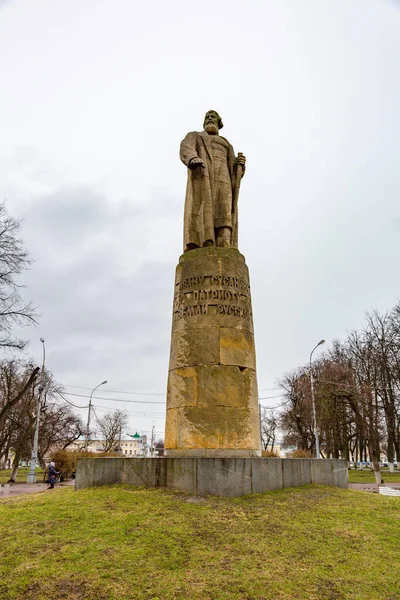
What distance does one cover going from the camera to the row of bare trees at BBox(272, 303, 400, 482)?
2603cm

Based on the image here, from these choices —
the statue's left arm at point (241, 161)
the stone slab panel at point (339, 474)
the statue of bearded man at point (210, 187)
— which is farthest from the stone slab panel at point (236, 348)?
the statue's left arm at point (241, 161)

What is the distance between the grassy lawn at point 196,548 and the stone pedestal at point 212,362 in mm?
1258

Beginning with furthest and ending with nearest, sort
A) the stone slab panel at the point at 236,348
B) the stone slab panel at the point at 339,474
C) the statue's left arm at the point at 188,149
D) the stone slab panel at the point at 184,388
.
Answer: the statue's left arm at the point at 188,149, the stone slab panel at the point at 339,474, the stone slab panel at the point at 236,348, the stone slab panel at the point at 184,388

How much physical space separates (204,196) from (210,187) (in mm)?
302

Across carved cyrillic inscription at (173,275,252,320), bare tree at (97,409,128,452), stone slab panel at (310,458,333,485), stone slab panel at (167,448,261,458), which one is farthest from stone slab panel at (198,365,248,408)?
bare tree at (97,409,128,452)

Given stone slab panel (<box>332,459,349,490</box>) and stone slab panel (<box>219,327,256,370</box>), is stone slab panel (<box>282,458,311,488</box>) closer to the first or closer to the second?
stone slab panel (<box>332,459,349,490</box>)

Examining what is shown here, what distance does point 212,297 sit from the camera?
26.7ft

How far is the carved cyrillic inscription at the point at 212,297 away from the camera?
26.6 feet

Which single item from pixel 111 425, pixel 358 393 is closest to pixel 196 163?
pixel 358 393

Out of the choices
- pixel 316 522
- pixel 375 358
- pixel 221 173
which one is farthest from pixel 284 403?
pixel 316 522

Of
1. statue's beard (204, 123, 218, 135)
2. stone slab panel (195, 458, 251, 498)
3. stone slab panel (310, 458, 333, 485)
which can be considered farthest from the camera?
statue's beard (204, 123, 218, 135)

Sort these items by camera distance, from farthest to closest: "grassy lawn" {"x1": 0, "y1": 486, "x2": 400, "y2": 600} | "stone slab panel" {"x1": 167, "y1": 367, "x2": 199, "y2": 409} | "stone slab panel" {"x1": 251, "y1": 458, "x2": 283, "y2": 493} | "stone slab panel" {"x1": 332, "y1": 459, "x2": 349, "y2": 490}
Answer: "stone slab panel" {"x1": 332, "y1": 459, "x2": 349, "y2": 490}, "stone slab panel" {"x1": 167, "y1": 367, "x2": 199, "y2": 409}, "stone slab panel" {"x1": 251, "y1": 458, "x2": 283, "y2": 493}, "grassy lawn" {"x1": 0, "y1": 486, "x2": 400, "y2": 600}

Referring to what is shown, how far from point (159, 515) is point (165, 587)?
5.37 feet

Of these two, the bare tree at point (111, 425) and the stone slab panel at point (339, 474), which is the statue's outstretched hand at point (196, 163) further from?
the bare tree at point (111, 425)
